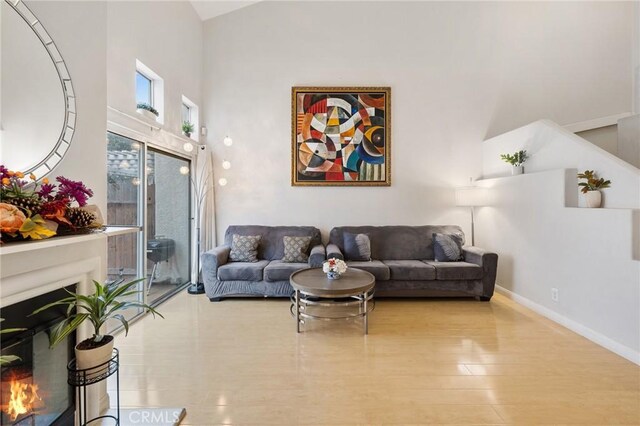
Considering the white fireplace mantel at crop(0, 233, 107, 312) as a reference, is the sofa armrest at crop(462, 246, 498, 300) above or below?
below

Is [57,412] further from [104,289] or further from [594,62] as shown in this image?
[594,62]

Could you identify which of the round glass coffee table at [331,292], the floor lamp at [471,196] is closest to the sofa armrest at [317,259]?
the round glass coffee table at [331,292]

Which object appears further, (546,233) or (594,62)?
(594,62)

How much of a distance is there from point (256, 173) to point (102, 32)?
2.80 m

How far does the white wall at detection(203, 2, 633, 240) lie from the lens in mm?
4520

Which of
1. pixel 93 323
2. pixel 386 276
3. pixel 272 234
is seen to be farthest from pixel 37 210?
pixel 386 276

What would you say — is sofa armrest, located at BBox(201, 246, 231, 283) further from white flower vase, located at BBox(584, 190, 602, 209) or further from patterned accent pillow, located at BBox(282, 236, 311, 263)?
white flower vase, located at BBox(584, 190, 602, 209)

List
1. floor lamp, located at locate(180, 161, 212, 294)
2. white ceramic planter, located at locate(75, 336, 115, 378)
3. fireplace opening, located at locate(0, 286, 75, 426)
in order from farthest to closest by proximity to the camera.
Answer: floor lamp, located at locate(180, 161, 212, 294) < white ceramic planter, located at locate(75, 336, 115, 378) < fireplace opening, located at locate(0, 286, 75, 426)

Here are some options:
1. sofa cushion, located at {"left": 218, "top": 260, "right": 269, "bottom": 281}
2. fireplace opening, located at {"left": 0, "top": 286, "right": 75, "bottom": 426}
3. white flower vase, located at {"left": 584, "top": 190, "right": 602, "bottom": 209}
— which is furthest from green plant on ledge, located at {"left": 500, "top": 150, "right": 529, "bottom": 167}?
fireplace opening, located at {"left": 0, "top": 286, "right": 75, "bottom": 426}

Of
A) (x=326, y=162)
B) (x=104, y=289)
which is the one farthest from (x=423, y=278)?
(x=104, y=289)

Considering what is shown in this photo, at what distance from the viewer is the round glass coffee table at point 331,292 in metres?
2.73

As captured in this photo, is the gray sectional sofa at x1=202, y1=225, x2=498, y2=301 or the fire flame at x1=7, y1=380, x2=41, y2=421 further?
the gray sectional sofa at x1=202, y1=225, x2=498, y2=301

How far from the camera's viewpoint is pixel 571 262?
115 inches

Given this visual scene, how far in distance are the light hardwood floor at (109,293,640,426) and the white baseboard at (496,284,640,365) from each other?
0.25 ft
